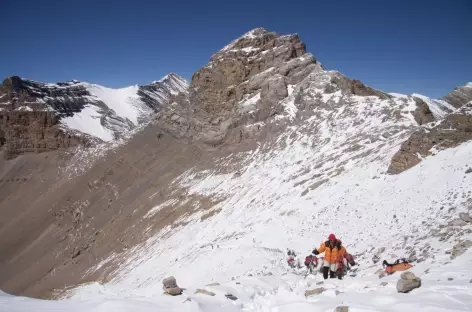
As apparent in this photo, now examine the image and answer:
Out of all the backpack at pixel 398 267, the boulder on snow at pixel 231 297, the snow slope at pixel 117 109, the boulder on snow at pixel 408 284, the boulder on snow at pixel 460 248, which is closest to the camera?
the boulder on snow at pixel 408 284

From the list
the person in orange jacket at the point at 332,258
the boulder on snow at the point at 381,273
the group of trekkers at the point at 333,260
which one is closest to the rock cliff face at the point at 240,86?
the group of trekkers at the point at 333,260

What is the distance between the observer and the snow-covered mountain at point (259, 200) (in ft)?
29.7

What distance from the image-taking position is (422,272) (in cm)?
845

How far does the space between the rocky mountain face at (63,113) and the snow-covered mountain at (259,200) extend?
14.4 m

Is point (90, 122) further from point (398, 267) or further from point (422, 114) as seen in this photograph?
point (398, 267)

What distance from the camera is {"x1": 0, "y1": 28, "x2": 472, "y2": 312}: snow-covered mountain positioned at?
29.7 ft

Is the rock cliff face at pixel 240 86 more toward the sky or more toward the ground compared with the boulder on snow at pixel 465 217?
more toward the sky

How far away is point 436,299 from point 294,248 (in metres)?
10.9

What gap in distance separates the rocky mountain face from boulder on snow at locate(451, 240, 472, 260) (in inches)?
2344

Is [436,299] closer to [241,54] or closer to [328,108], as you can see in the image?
[328,108]

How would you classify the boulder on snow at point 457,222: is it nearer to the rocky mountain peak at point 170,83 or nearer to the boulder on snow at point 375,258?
the boulder on snow at point 375,258

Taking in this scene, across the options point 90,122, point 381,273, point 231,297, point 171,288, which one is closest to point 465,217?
point 381,273

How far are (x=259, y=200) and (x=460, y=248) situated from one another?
2068 cm

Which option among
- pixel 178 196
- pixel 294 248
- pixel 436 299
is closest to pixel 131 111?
pixel 178 196
